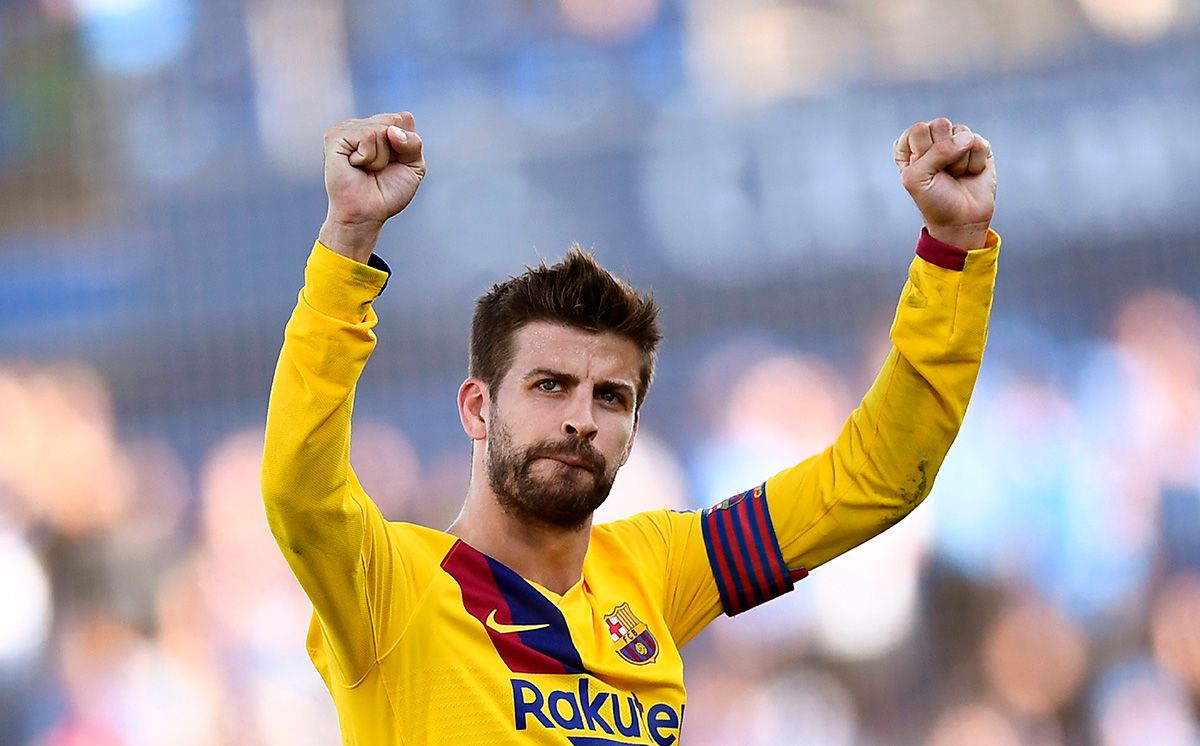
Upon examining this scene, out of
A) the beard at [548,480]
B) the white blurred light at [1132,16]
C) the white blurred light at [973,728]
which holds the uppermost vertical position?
the white blurred light at [1132,16]

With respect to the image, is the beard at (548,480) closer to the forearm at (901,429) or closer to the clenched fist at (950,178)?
the forearm at (901,429)

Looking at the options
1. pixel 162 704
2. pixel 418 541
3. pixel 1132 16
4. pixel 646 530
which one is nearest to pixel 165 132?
pixel 162 704

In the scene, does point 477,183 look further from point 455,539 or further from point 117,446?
point 455,539

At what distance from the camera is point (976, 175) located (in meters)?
2.33

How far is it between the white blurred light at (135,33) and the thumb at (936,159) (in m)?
10.4

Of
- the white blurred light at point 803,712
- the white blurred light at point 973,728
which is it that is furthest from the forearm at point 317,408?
the white blurred light at point 973,728

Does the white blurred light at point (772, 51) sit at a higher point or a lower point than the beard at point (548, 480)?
higher

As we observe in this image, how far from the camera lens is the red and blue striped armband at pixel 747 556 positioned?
257cm

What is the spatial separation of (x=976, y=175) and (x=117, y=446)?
904 centimetres

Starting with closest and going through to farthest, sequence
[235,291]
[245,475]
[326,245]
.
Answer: [326,245] < [245,475] < [235,291]

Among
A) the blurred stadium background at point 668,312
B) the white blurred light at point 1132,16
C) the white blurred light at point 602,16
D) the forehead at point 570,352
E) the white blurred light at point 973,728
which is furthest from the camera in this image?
the white blurred light at point 602,16

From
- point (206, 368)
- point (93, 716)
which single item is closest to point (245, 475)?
point (206, 368)

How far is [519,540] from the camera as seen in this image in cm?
235

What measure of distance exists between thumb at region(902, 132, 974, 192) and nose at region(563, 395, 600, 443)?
0.62m
